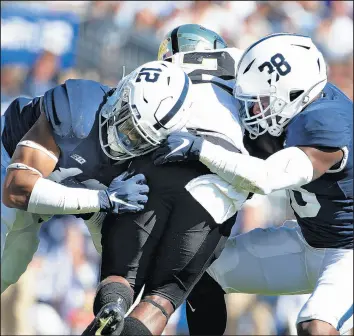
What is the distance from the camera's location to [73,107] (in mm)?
2531

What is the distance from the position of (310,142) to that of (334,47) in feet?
6.24

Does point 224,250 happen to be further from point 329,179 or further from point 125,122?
point 125,122

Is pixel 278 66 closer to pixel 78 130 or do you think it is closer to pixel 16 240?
pixel 78 130

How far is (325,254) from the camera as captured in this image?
2.73 metres

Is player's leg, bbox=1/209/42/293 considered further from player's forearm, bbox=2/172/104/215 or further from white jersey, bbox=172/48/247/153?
white jersey, bbox=172/48/247/153

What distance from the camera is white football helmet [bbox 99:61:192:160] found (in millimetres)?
2445

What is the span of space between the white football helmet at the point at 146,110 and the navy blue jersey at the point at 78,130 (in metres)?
0.04

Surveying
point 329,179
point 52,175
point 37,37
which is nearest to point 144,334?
point 52,175

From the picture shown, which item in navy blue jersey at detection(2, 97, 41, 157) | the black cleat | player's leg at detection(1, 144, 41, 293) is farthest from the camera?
player's leg at detection(1, 144, 41, 293)

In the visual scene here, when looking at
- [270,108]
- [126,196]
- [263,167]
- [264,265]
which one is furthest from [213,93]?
[264,265]

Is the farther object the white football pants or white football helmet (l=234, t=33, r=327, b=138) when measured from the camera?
the white football pants

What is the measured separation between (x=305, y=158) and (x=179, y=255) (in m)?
0.44

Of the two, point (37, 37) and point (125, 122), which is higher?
point (125, 122)

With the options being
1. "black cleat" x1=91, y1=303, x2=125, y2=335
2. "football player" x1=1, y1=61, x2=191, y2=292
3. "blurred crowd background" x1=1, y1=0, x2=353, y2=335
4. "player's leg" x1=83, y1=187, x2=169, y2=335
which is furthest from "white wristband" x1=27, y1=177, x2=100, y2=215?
"blurred crowd background" x1=1, y1=0, x2=353, y2=335
